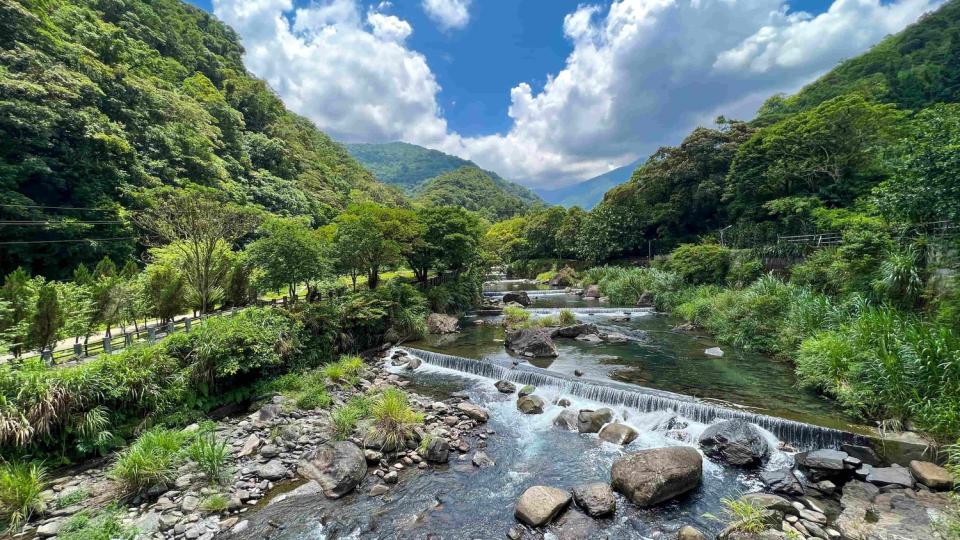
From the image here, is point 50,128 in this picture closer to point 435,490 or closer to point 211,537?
point 211,537

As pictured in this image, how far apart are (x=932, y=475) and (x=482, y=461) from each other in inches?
356

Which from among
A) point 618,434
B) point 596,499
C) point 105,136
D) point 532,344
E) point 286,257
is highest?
point 105,136

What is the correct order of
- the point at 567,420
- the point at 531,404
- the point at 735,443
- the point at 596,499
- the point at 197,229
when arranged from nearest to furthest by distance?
the point at 596,499, the point at 735,443, the point at 567,420, the point at 531,404, the point at 197,229

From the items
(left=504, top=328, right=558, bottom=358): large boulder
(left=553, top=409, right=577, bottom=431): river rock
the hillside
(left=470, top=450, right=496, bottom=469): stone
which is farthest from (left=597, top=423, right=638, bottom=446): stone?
the hillside

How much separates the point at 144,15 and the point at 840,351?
281 feet

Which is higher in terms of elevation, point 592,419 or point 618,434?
point 592,419

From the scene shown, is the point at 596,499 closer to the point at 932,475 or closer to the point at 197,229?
the point at 932,475

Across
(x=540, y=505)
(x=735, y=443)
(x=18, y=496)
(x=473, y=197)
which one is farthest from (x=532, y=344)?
(x=473, y=197)

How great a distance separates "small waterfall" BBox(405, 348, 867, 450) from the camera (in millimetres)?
8961

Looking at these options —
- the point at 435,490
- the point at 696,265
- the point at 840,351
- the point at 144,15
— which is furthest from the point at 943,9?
the point at 144,15

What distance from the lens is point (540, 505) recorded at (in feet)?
23.5

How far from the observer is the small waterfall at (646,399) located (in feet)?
29.4

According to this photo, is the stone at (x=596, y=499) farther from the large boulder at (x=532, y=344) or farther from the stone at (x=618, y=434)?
the large boulder at (x=532, y=344)

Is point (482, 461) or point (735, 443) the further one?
point (482, 461)
